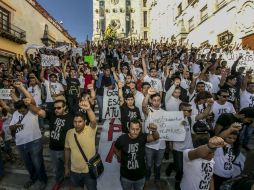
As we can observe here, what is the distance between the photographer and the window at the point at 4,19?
69.1 feet

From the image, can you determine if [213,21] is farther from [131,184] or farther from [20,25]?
[131,184]

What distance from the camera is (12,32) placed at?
74.2 ft

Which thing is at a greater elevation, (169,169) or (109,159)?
(109,159)

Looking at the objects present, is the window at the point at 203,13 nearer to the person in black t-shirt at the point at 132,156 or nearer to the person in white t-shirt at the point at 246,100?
the person in white t-shirt at the point at 246,100

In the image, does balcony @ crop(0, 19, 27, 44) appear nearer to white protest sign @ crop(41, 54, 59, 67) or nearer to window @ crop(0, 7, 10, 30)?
window @ crop(0, 7, 10, 30)

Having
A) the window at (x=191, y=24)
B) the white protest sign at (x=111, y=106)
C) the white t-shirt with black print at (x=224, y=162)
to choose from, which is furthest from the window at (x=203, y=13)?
the white t-shirt with black print at (x=224, y=162)

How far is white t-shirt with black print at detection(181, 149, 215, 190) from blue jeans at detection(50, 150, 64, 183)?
8.51ft

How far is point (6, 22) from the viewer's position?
2212cm

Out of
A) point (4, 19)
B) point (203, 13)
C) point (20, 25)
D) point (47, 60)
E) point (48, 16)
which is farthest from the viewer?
point (48, 16)

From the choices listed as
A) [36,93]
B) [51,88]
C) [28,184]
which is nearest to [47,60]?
[51,88]

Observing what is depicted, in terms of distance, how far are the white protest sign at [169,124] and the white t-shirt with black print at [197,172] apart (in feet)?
4.79

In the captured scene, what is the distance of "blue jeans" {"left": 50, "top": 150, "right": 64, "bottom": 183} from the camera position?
5352 mm

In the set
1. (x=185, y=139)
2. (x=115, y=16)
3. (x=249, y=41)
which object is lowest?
(x=185, y=139)

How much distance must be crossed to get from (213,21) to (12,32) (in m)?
15.8
